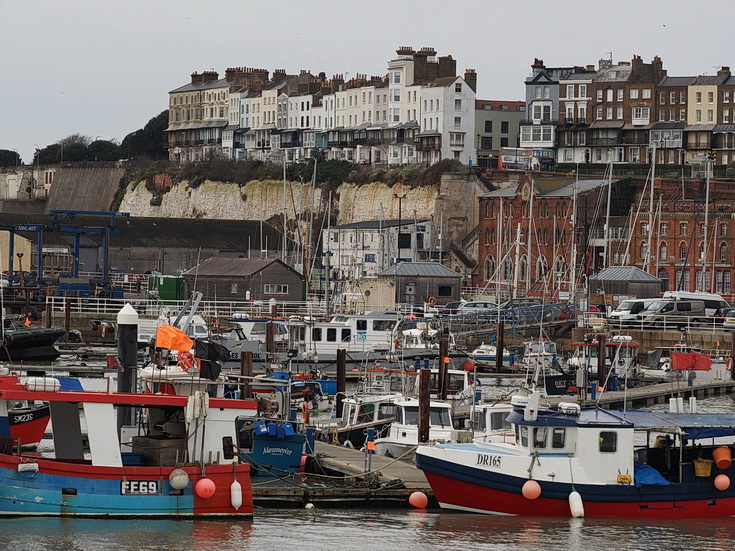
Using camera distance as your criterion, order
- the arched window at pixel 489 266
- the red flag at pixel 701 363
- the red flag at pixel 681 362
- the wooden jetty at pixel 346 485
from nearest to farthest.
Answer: the wooden jetty at pixel 346 485 → the red flag at pixel 681 362 → the red flag at pixel 701 363 → the arched window at pixel 489 266

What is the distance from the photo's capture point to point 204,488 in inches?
935

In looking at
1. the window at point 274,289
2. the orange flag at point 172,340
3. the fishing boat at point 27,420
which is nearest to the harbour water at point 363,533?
the orange flag at point 172,340

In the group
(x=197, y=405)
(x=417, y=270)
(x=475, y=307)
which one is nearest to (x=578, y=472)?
(x=197, y=405)

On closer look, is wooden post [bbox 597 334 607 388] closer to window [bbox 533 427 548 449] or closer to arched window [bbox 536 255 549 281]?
window [bbox 533 427 548 449]

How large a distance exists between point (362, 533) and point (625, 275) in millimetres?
51961

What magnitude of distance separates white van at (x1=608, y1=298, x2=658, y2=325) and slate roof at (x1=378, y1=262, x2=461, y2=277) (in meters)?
14.3

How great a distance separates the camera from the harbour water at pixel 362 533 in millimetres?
22922

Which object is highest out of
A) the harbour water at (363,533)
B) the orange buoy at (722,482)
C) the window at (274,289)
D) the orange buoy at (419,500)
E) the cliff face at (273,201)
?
the cliff face at (273,201)

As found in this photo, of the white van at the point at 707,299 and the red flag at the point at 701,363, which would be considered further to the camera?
the white van at the point at 707,299

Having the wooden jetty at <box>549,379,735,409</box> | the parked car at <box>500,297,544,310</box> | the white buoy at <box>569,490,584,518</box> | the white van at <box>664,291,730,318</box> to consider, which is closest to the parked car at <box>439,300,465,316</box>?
the parked car at <box>500,297,544,310</box>

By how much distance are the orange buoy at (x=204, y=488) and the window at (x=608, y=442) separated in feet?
22.1

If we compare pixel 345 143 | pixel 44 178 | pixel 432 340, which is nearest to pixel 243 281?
pixel 432 340

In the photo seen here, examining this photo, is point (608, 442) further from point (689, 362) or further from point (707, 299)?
point (707, 299)

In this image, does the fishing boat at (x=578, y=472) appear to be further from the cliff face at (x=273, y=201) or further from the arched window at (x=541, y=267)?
the cliff face at (x=273, y=201)
